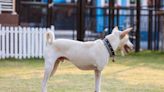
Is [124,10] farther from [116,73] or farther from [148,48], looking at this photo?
[116,73]

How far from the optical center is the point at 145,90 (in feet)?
27.0

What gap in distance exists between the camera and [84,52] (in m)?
6.57

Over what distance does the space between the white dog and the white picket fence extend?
26.3 feet

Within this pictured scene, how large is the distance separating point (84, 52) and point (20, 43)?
28.0 ft

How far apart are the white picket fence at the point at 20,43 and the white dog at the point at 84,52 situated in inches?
316

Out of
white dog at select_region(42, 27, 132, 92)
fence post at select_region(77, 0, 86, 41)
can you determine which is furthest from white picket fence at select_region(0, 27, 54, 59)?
white dog at select_region(42, 27, 132, 92)

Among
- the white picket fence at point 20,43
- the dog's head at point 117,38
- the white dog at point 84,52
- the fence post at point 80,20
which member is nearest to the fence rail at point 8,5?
the white picket fence at point 20,43

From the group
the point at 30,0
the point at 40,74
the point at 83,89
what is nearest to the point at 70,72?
the point at 40,74

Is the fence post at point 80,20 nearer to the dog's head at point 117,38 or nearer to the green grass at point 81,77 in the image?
the green grass at point 81,77

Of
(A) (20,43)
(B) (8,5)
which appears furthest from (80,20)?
(A) (20,43)

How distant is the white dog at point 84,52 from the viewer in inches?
259

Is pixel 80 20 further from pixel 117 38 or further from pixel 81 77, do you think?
pixel 117 38

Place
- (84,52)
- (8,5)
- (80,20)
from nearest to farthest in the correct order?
(84,52) < (8,5) < (80,20)

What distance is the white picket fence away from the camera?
14.6 meters
